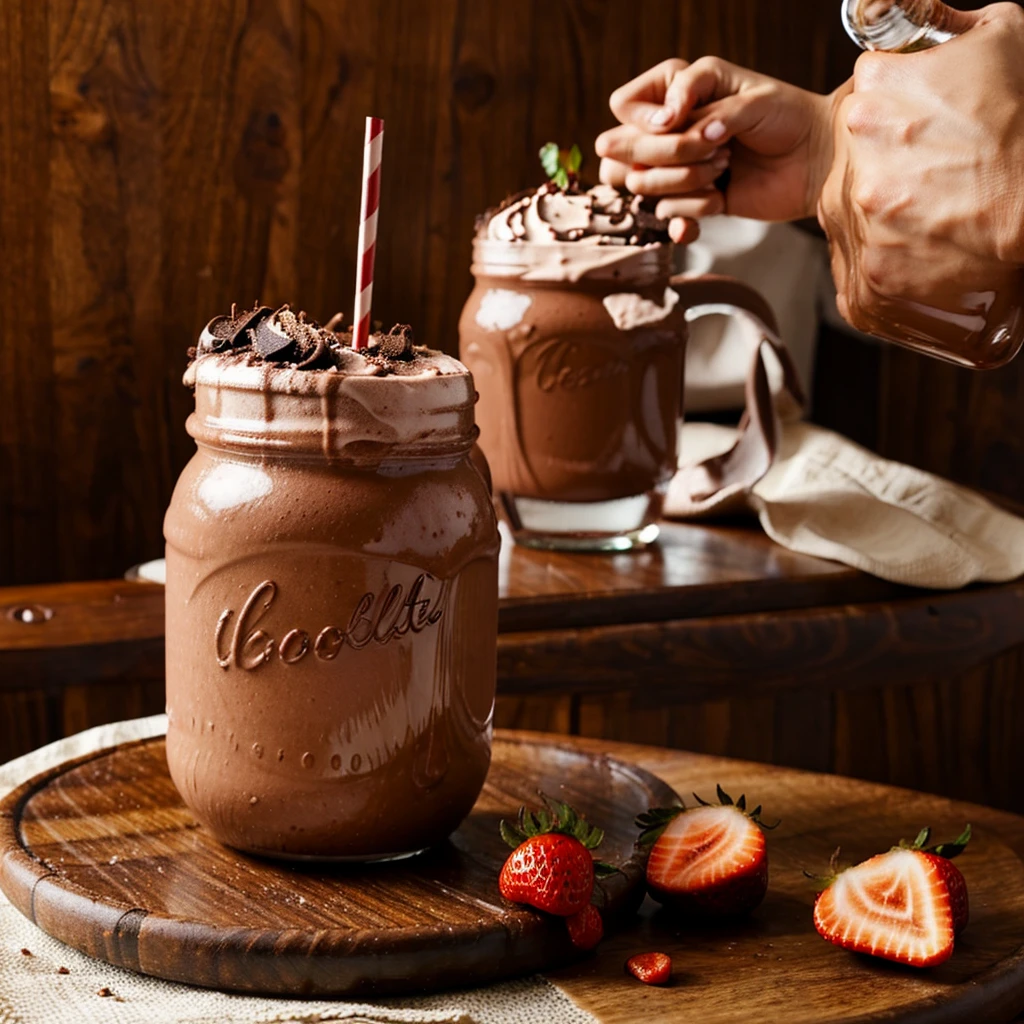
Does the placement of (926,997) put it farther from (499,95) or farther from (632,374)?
(499,95)

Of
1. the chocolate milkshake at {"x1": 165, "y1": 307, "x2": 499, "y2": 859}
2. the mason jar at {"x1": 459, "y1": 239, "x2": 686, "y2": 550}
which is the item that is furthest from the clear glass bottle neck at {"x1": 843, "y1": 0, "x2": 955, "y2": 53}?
the mason jar at {"x1": 459, "y1": 239, "x2": 686, "y2": 550}

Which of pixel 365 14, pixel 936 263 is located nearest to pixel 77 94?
pixel 365 14

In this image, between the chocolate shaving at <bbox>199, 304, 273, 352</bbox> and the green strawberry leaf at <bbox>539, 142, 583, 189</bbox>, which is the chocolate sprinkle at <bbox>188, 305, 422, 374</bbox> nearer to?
the chocolate shaving at <bbox>199, 304, 273, 352</bbox>

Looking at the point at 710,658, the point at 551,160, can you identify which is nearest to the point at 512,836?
the point at 710,658

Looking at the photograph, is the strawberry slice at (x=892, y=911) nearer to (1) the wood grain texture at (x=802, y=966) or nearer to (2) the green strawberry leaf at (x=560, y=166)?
(1) the wood grain texture at (x=802, y=966)

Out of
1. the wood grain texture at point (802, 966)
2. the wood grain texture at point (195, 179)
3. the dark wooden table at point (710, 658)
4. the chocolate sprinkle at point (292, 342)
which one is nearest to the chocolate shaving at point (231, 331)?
the chocolate sprinkle at point (292, 342)
